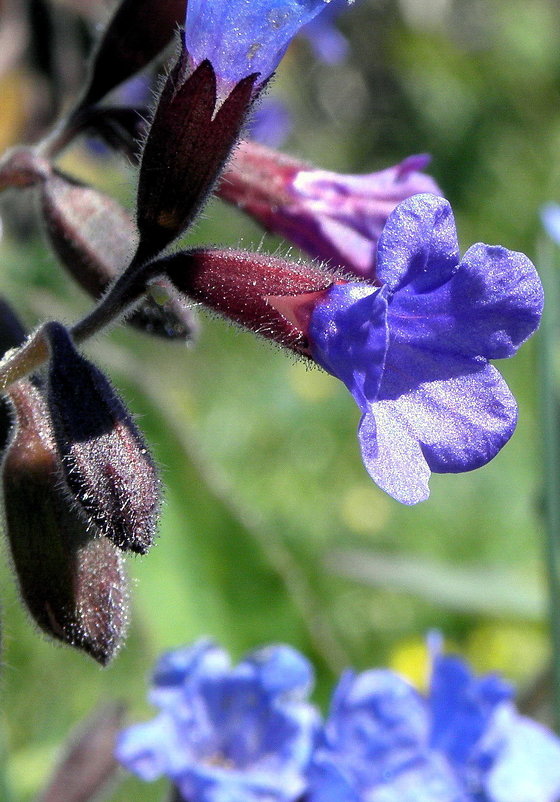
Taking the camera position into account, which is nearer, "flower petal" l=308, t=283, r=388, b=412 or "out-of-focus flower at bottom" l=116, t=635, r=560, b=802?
"flower petal" l=308, t=283, r=388, b=412

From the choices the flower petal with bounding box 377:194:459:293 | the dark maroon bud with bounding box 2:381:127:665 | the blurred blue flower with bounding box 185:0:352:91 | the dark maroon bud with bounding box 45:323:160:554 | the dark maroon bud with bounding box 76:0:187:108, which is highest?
the blurred blue flower with bounding box 185:0:352:91

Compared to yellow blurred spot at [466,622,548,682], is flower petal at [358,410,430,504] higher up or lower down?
higher up

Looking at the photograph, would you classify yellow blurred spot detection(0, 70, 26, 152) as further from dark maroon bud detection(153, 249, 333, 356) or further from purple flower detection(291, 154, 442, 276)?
dark maroon bud detection(153, 249, 333, 356)

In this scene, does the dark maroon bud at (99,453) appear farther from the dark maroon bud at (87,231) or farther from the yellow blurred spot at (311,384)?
the yellow blurred spot at (311,384)

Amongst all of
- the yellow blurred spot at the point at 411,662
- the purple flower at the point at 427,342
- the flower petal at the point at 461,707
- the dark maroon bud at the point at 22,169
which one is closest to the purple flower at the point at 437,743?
the flower petal at the point at 461,707

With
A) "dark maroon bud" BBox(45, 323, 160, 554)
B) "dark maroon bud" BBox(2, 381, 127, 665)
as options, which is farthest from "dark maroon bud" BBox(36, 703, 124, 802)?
"dark maroon bud" BBox(45, 323, 160, 554)

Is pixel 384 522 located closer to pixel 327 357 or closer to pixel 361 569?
pixel 361 569

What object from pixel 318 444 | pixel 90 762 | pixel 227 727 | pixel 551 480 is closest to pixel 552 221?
pixel 551 480
